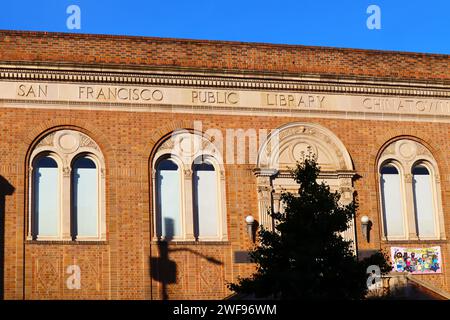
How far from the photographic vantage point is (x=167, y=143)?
93.6ft

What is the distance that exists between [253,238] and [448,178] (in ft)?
23.6

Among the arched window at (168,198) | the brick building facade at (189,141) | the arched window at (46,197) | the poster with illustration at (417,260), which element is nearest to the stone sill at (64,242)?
the brick building facade at (189,141)

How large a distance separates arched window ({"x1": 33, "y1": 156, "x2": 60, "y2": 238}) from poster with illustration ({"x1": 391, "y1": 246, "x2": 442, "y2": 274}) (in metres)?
10.6

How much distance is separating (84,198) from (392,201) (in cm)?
994

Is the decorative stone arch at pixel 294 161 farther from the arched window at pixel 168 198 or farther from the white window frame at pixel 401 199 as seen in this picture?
the arched window at pixel 168 198

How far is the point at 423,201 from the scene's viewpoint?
30.8 meters

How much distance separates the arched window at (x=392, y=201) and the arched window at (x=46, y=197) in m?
10.4

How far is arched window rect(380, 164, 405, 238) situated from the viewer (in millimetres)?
30156

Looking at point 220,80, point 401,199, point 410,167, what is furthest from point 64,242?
point 410,167

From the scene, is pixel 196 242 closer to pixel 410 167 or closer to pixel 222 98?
pixel 222 98

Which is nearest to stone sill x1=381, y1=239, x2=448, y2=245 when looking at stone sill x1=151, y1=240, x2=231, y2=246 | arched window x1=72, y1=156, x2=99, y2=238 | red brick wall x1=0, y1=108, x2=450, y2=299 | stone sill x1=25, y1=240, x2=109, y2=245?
red brick wall x1=0, y1=108, x2=450, y2=299

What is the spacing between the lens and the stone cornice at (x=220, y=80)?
27.6m
